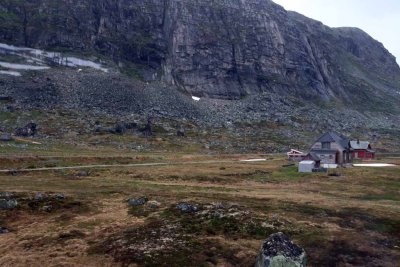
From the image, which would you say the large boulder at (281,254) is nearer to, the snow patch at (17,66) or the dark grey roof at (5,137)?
the dark grey roof at (5,137)

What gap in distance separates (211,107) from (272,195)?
5106 inches

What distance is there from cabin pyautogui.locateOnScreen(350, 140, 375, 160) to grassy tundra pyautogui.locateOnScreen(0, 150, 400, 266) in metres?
53.1

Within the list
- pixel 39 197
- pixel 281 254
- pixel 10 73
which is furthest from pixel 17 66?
pixel 281 254

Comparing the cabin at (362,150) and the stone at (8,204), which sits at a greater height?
the cabin at (362,150)

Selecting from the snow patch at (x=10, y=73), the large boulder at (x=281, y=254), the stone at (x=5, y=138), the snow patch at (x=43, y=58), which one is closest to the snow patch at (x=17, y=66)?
the snow patch at (x=43, y=58)

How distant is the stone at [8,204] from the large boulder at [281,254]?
28.3 meters

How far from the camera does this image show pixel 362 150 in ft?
382

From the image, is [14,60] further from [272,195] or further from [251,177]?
[272,195]

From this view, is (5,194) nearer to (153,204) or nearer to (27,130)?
(153,204)

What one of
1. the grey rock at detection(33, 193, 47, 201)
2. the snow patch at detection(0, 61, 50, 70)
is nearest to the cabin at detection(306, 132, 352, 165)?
the grey rock at detection(33, 193, 47, 201)

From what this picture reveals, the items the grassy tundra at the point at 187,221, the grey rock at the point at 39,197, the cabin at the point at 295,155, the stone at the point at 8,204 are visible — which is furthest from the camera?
the cabin at the point at 295,155

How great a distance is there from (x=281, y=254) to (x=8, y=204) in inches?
1188

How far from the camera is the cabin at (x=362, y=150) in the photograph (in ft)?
380

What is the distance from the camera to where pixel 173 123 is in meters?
149
